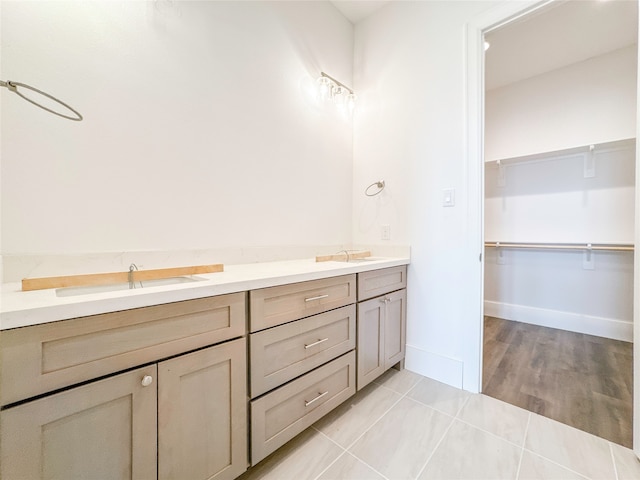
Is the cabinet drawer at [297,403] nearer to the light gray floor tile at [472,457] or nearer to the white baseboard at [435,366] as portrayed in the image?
the light gray floor tile at [472,457]

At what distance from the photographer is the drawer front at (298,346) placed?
1026 millimetres

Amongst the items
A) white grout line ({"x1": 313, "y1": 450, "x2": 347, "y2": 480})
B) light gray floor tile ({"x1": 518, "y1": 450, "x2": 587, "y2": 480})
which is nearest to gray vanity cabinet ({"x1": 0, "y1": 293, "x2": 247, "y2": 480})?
white grout line ({"x1": 313, "y1": 450, "x2": 347, "y2": 480})

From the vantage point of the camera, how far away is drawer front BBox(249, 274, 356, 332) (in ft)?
3.36

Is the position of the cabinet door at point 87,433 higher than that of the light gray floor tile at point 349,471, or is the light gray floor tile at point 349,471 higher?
the cabinet door at point 87,433

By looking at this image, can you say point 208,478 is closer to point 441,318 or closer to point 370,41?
point 441,318

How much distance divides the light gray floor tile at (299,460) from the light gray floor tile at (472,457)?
41cm

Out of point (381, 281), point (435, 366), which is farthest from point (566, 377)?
point (381, 281)

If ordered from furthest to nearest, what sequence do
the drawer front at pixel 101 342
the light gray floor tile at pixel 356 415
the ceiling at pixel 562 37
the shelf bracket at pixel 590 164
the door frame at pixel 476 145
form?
the shelf bracket at pixel 590 164
the ceiling at pixel 562 37
the door frame at pixel 476 145
the light gray floor tile at pixel 356 415
the drawer front at pixel 101 342

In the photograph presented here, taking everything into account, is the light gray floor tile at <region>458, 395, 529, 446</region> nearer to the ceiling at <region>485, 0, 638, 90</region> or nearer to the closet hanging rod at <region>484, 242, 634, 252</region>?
the closet hanging rod at <region>484, 242, 634, 252</region>

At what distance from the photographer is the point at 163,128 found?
124 cm

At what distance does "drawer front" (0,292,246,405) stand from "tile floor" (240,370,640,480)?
0.71m

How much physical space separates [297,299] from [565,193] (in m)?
3.08

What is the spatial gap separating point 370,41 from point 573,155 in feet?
7.54

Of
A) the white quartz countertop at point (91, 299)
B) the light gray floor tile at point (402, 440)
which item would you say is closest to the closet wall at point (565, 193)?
the light gray floor tile at point (402, 440)
